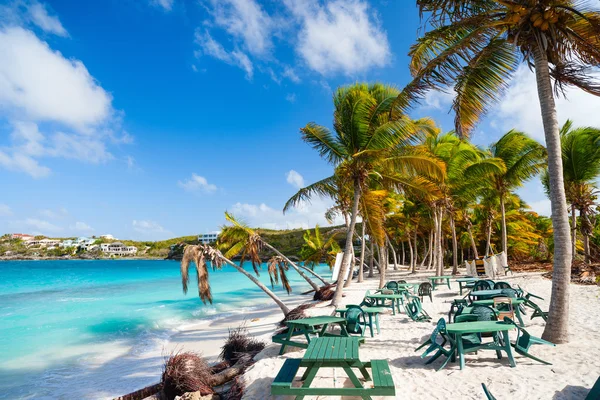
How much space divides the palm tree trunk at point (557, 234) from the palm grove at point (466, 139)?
2 cm

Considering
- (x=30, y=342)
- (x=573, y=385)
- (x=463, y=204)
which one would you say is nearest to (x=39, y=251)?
(x=30, y=342)

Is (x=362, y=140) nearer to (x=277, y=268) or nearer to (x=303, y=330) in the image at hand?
(x=277, y=268)

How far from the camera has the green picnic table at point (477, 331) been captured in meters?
4.45

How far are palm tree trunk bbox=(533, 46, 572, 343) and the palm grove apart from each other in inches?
0.6

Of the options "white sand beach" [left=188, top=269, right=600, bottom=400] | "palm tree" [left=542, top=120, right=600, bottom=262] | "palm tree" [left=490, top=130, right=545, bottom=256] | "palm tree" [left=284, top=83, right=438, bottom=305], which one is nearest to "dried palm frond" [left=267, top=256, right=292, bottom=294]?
"palm tree" [left=284, top=83, right=438, bottom=305]

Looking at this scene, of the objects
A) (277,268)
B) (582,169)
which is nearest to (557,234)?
(277,268)

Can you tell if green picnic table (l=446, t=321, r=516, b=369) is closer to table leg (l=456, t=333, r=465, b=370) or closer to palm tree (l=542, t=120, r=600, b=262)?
table leg (l=456, t=333, r=465, b=370)

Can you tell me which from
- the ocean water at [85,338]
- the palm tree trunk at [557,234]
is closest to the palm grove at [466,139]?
the palm tree trunk at [557,234]

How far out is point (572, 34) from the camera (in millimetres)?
5348

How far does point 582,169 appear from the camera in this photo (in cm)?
1484

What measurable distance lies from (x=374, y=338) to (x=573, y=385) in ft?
11.3

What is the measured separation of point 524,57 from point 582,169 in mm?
12813

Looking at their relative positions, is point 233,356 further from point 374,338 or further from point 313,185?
point 313,185

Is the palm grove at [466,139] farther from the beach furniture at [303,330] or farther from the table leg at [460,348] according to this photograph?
the beach furniture at [303,330]
